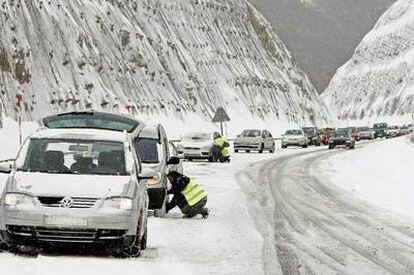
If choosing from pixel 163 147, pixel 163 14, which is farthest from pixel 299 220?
pixel 163 14

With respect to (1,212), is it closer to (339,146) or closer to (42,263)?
(42,263)

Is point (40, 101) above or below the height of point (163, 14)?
below

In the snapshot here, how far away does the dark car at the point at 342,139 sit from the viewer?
175ft

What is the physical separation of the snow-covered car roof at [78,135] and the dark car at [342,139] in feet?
145

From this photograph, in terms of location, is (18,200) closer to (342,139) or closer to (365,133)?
(342,139)

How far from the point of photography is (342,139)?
53.5 metres

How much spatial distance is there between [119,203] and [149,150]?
5.26 meters

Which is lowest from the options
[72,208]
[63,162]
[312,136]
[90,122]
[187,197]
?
[312,136]

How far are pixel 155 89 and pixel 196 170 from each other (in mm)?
42255

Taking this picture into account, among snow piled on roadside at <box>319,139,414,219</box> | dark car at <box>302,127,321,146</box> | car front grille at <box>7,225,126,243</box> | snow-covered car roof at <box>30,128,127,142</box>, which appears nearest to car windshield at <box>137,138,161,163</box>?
snow-covered car roof at <box>30,128,127,142</box>

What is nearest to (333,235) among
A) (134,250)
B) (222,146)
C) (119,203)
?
(134,250)

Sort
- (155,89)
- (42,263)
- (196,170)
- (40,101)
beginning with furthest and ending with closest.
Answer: (155,89), (40,101), (196,170), (42,263)

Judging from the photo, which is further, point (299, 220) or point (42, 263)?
point (299, 220)

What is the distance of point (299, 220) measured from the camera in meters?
14.0
